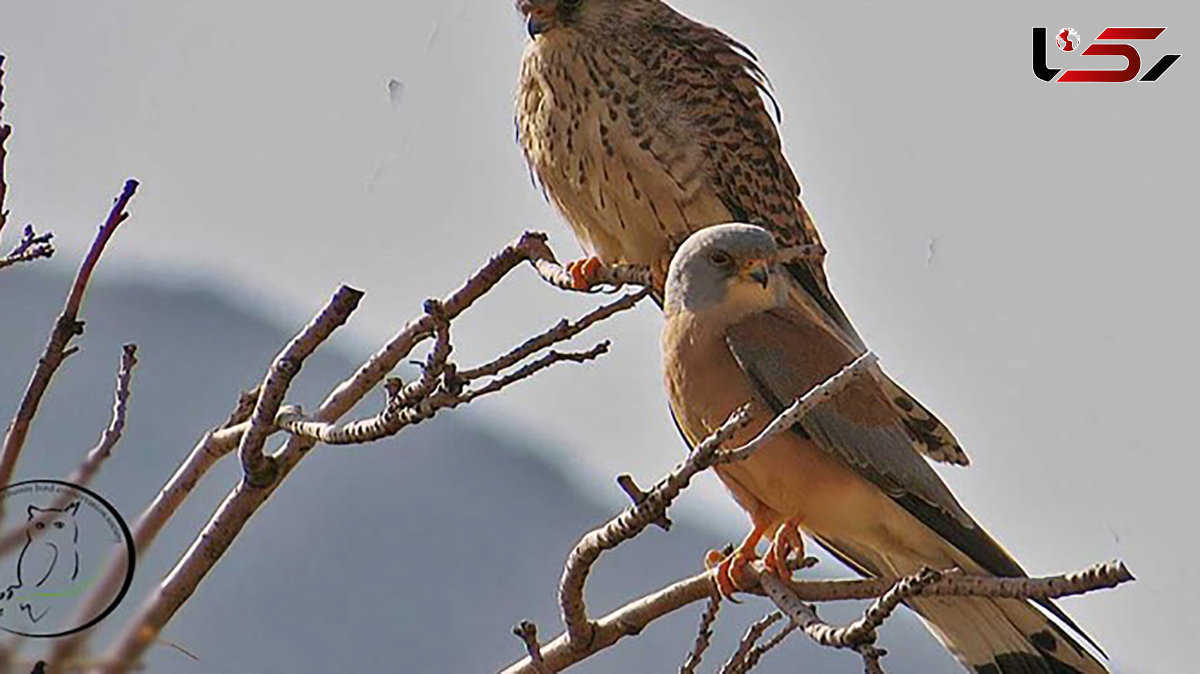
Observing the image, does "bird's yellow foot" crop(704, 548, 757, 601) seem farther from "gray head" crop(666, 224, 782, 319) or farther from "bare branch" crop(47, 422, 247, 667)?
"bare branch" crop(47, 422, 247, 667)

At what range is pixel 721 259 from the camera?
118 inches

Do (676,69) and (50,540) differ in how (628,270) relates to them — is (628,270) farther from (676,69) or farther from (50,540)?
(50,540)

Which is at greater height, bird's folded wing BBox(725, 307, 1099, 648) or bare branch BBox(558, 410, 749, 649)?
bird's folded wing BBox(725, 307, 1099, 648)

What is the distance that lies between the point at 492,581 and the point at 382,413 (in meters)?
3.92

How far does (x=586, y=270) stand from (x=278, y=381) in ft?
3.53

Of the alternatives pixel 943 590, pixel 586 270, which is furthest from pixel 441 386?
pixel 586 270

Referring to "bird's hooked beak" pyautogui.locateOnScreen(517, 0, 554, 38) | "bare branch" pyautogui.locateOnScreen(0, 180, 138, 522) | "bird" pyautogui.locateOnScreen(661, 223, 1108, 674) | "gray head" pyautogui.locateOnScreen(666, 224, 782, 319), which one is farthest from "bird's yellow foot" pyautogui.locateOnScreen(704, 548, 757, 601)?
"bird's hooked beak" pyautogui.locateOnScreen(517, 0, 554, 38)

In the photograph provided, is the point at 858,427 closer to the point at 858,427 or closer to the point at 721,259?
the point at 858,427

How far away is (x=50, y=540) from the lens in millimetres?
2109

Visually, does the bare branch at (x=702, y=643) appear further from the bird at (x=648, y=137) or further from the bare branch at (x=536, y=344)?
the bird at (x=648, y=137)

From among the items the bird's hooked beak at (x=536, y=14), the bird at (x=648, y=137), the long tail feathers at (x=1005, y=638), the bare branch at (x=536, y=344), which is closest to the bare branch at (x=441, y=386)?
the bare branch at (x=536, y=344)

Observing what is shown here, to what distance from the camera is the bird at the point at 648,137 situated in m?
3.46

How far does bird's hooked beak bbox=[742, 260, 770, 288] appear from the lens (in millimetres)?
2996

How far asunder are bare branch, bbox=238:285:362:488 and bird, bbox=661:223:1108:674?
0.64 meters
